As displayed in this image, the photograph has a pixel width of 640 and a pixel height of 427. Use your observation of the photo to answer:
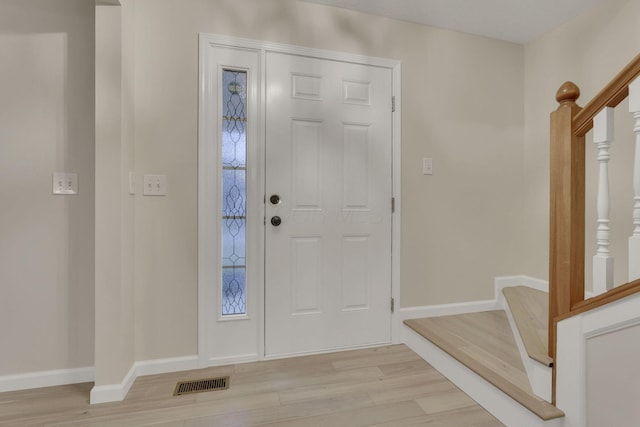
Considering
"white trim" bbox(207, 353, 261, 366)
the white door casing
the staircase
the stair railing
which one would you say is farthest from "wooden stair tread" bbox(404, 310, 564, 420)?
"white trim" bbox(207, 353, 261, 366)

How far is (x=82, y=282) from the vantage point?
6.18ft

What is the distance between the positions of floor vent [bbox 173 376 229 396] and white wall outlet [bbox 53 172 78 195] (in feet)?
4.33

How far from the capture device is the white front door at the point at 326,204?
216 cm

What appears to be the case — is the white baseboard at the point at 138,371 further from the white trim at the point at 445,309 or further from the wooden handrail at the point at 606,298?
the wooden handrail at the point at 606,298

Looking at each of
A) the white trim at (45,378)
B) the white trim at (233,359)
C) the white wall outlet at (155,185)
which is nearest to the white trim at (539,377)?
the white trim at (233,359)

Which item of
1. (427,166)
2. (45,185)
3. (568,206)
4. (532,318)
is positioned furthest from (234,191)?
(532,318)

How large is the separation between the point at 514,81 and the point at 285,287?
267 centimetres

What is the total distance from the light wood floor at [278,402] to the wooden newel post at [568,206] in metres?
0.68

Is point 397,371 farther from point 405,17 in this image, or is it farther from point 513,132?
point 405,17

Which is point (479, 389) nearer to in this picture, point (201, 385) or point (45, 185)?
point (201, 385)

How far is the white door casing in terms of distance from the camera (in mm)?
2029

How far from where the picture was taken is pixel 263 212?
214 centimetres

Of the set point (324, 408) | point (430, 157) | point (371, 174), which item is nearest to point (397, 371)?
point (324, 408)

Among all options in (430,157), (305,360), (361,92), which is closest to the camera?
(305,360)
